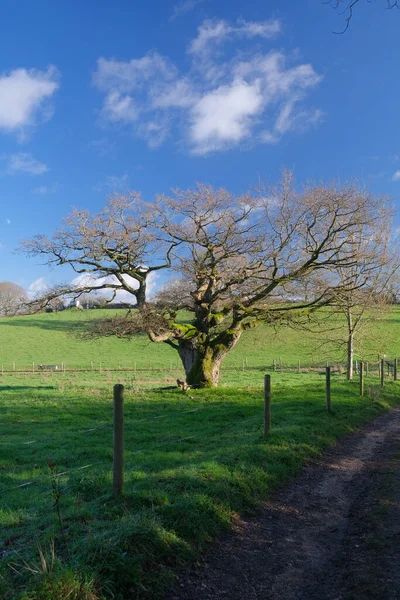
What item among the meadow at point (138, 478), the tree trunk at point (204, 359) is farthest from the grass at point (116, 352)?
the meadow at point (138, 478)

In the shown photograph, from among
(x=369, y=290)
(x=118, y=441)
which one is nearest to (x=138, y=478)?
(x=118, y=441)

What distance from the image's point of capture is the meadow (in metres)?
4.07

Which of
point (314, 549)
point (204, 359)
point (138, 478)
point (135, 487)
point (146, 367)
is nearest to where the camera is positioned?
point (314, 549)

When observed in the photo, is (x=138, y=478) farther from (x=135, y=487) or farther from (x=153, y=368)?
(x=153, y=368)

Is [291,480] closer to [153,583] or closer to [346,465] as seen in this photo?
[346,465]

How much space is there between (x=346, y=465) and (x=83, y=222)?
15.1 m

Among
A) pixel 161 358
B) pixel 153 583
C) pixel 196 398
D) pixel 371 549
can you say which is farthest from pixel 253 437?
pixel 161 358

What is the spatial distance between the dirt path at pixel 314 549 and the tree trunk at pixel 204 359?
14.4 metres

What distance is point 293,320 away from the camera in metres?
23.2

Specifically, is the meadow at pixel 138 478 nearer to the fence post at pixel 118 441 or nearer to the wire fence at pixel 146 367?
the fence post at pixel 118 441

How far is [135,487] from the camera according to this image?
6.27m

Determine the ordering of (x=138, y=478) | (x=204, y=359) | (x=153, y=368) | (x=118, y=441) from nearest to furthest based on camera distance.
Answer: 1. (x=118, y=441)
2. (x=138, y=478)
3. (x=204, y=359)
4. (x=153, y=368)

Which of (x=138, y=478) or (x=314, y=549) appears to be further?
(x=138, y=478)

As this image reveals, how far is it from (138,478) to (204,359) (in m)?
15.7
